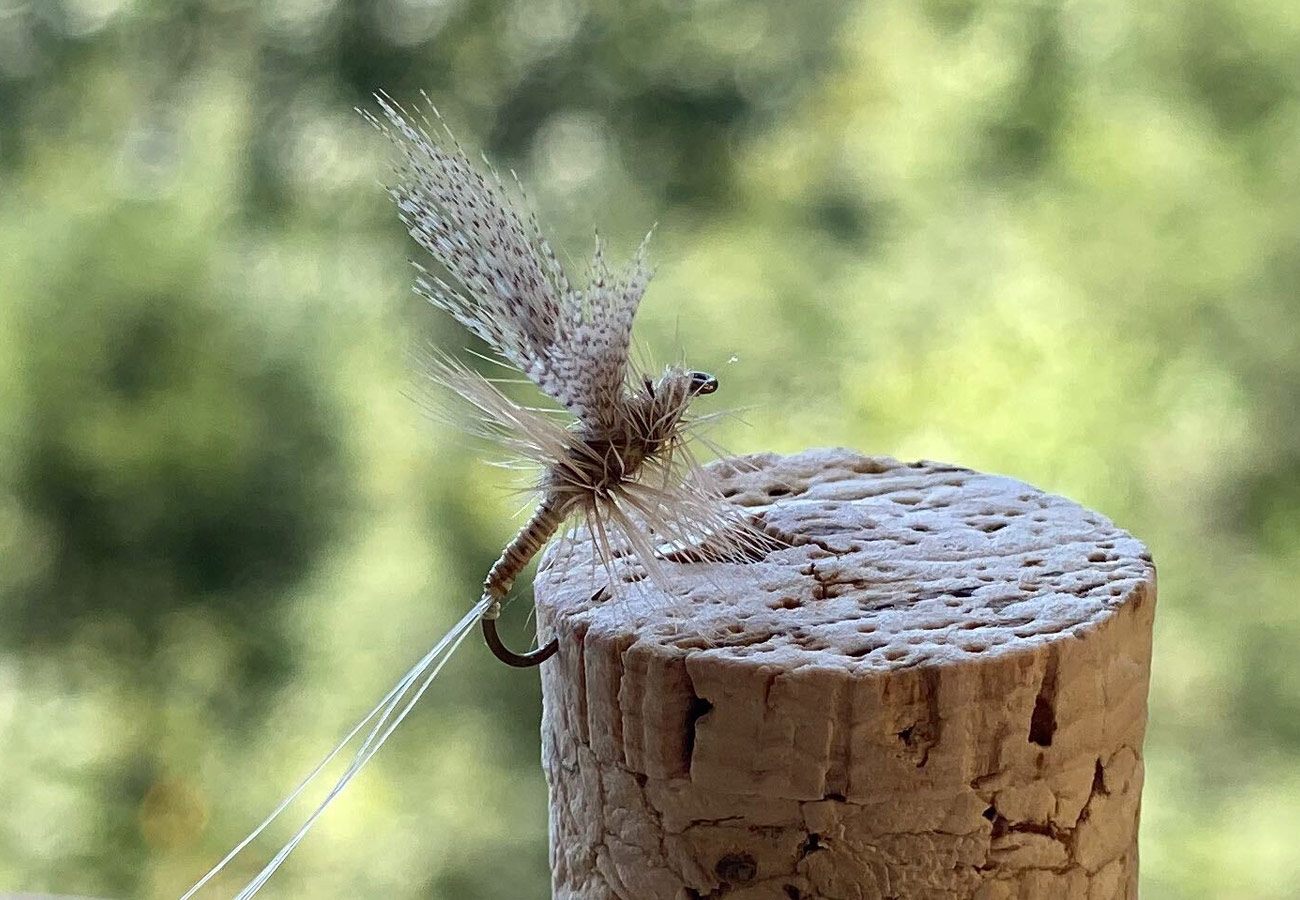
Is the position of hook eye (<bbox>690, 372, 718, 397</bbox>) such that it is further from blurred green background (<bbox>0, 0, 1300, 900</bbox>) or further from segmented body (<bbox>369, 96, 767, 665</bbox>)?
blurred green background (<bbox>0, 0, 1300, 900</bbox>)

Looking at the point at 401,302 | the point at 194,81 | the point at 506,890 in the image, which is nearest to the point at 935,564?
the point at 401,302

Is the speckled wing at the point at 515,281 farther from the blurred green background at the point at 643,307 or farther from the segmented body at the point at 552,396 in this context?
Answer: the blurred green background at the point at 643,307

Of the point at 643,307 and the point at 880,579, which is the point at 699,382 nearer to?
the point at 880,579

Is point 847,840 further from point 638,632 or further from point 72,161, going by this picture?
point 72,161

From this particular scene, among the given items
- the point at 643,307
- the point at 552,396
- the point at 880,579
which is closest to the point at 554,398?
the point at 552,396

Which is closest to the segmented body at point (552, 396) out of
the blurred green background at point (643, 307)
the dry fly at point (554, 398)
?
the dry fly at point (554, 398)

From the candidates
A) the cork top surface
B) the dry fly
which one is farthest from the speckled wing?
the cork top surface
